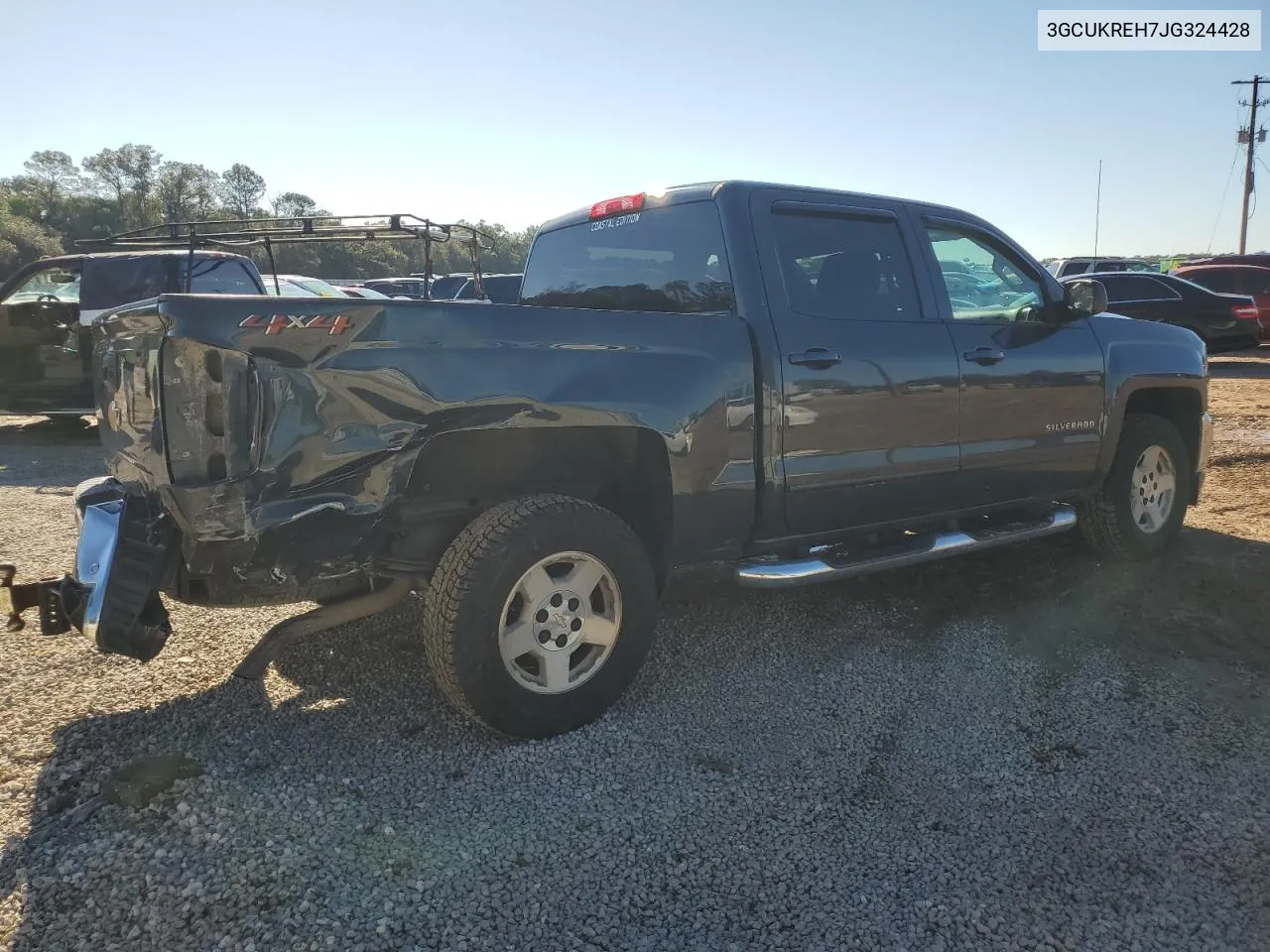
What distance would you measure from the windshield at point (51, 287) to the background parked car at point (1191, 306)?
583 inches

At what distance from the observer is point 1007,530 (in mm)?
4445

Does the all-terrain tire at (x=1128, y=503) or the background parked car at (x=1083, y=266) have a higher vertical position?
the background parked car at (x=1083, y=266)

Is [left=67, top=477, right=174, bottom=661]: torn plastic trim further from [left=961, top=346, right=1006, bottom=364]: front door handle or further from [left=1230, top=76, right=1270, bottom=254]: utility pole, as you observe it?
[left=1230, top=76, right=1270, bottom=254]: utility pole

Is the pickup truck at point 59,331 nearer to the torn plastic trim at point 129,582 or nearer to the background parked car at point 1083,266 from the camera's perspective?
the torn plastic trim at point 129,582

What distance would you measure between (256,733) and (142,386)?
123 centimetres

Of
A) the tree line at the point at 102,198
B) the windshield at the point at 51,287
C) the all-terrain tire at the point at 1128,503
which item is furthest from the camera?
the tree line at the point at 102,198

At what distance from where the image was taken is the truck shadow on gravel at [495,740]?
2.53 meters

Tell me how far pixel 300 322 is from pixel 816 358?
76.5 inches

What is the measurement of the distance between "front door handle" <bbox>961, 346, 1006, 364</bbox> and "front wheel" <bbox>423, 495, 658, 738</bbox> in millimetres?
1933

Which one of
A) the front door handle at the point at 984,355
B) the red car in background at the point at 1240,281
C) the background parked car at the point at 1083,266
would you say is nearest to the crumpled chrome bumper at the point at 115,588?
the front door handle at the point at 984,355

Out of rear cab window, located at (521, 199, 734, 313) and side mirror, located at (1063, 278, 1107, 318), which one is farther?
side mirror, located at (1063, 278, 1107, 318)

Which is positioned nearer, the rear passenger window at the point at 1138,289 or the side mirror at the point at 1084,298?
the side mirror at the point at 1084,298

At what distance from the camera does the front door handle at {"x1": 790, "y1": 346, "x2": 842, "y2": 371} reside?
3.55 meters

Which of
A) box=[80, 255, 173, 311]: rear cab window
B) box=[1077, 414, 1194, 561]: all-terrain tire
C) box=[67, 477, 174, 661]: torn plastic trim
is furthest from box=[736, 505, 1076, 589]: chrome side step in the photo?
box=[80, 255, 173, 311]: rear cab window
